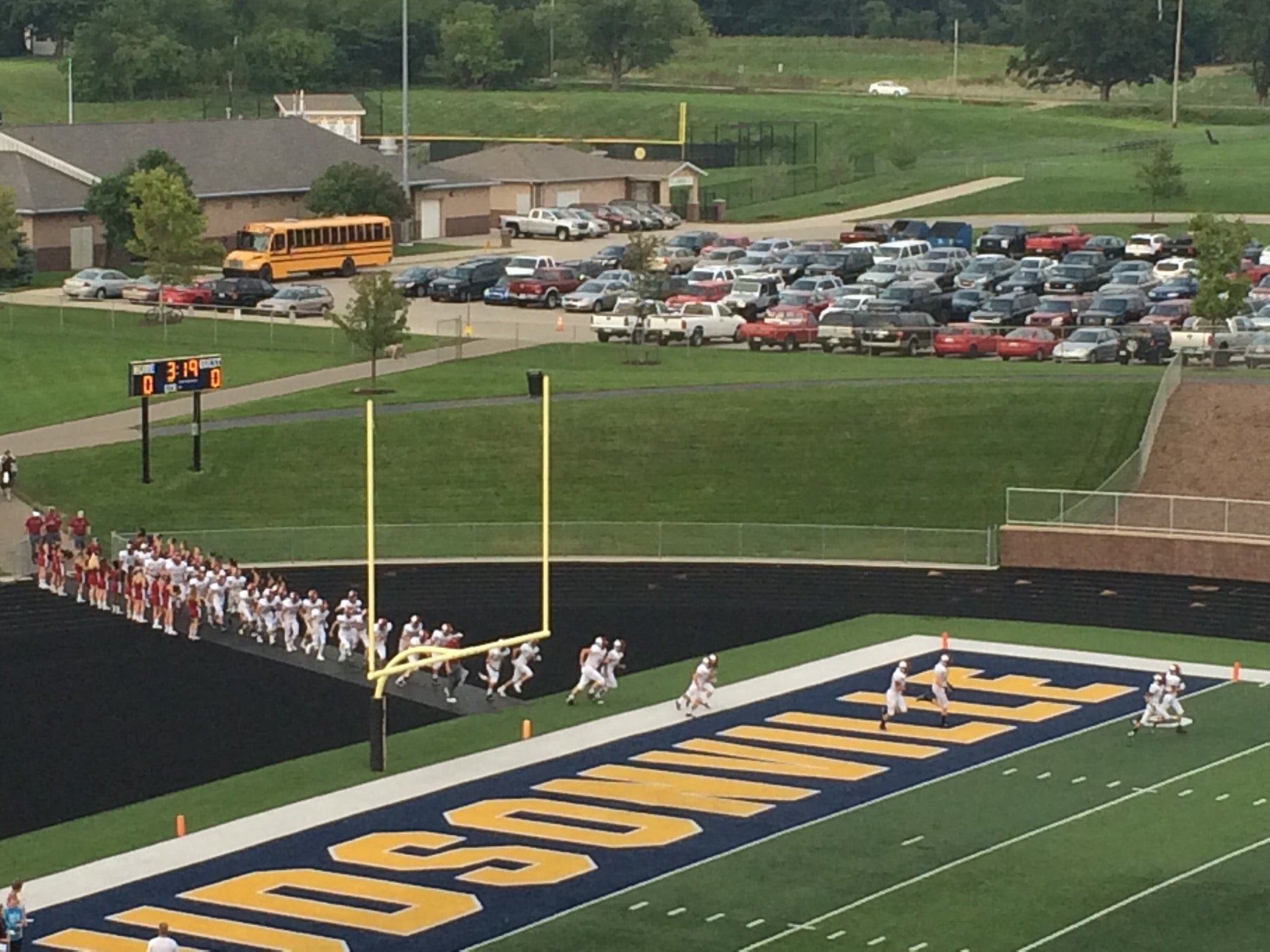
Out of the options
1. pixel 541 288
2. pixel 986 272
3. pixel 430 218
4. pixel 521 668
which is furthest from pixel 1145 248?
pixel 521 668

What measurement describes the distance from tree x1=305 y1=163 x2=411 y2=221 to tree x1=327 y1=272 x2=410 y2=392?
3030 cm

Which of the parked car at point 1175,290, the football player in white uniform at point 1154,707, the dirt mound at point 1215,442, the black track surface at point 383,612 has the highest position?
the parked car at point 1175,290

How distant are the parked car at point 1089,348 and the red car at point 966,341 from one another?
1.75 meters

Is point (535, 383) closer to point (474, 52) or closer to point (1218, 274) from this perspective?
point (1218, 274)

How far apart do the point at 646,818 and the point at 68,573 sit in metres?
18.1

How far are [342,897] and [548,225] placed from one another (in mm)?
70551

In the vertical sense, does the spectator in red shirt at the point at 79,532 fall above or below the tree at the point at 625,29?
below

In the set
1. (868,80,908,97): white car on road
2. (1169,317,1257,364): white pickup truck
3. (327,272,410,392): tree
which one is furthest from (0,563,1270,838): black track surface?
(868,80,908,97): white car on road

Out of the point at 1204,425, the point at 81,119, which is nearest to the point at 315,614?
the point at 1204,425

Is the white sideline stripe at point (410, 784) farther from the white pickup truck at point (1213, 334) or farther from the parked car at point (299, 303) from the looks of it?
the parked car at point (299, 303)

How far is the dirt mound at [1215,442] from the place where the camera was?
5350 cm

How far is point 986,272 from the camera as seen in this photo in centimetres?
Answer: 8150

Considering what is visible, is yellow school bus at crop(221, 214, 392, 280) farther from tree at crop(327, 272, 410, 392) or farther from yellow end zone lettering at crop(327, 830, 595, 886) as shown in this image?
yellow end zone lettering at crop(327, 830, 595, 886)

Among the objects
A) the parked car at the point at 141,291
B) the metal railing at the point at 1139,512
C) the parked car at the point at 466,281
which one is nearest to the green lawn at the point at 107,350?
the parked car at the point at 141,291
